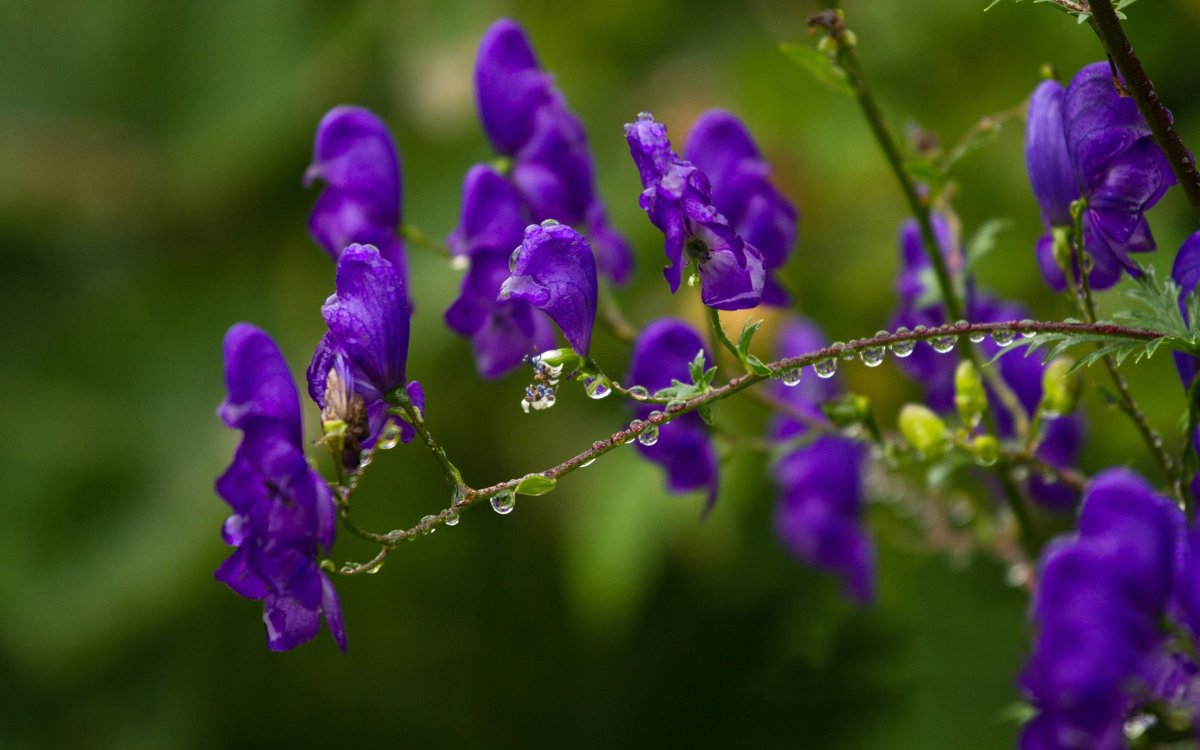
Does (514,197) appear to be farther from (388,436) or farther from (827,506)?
(827,506)

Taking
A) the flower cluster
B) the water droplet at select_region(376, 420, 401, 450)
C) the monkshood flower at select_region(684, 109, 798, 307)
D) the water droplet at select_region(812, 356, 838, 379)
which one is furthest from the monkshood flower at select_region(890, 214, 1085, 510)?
the water droplet at select_region(376, 420, 401, 450)

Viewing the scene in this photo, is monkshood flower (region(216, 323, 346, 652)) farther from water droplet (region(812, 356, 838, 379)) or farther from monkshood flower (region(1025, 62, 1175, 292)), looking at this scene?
monkshood flower (region(1025, 62, 1175, 292))

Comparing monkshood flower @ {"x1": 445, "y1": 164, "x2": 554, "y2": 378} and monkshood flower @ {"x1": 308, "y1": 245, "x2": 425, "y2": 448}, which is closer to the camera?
monkshood flower @ {"x1": 308, "y1": 245, "x2": 425, "y2": 448}

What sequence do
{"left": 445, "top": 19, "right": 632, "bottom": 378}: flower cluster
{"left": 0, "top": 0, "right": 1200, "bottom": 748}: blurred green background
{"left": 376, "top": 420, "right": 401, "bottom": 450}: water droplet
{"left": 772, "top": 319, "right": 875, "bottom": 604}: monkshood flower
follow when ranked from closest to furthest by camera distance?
{"left": 376, "top": 420, "right": 401, "bottom": 450}: water droplet < {"left": 445, "top": 19, "right": 632, "bottom": 378}: flower cluster < {"left": 772, "top": 319, "right": 875, "bottom": 604}: monkshood flower < {"left": 0, "top": 0, "right": 1200, "bottom": 748}: blurred green background

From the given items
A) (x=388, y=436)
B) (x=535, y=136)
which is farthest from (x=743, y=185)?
(x=388, y=436)

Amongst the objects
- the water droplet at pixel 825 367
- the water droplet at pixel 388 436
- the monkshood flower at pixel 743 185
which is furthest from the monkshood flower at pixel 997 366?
the water droplet at pixel 388 436

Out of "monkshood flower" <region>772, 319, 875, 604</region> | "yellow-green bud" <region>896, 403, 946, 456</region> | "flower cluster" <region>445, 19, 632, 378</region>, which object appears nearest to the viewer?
"yellow-green bud" <region>896, 403, 946, 456</region>

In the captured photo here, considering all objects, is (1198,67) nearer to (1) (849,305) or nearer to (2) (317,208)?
(1) (849,305)

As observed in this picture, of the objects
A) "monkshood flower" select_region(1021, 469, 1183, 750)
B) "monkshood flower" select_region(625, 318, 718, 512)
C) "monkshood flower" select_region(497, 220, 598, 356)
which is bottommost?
"monkshood flower" select_region(1021, 469, 1183, 750)
